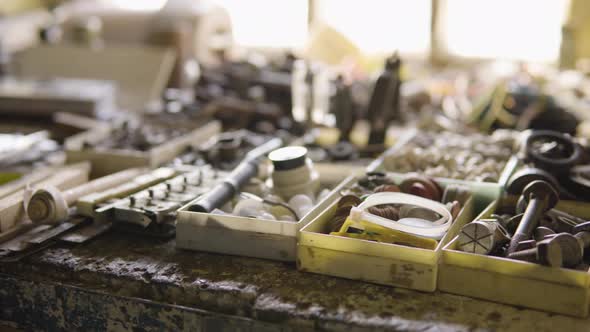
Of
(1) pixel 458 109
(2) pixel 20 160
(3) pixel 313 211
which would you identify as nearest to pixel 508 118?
(1) pixel 458 109

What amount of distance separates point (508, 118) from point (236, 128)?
161cm

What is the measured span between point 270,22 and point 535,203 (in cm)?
542

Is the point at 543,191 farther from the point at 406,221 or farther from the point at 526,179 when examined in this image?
the point at 406,221

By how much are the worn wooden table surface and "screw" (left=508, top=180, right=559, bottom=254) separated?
319 mm

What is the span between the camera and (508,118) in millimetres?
3561

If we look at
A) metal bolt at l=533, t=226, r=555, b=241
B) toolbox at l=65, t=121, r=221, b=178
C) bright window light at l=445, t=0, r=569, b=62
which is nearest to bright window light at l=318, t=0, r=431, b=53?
bright window light at l=445, t=0, r=569, b=62

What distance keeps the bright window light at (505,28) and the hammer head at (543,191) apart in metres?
4.22

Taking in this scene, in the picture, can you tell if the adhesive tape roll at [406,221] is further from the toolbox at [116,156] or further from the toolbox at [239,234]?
the toolbox at [116,156]

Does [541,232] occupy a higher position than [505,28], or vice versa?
[505,28]

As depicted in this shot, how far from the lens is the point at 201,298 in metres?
1.89

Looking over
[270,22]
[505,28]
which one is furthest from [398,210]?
[270,22]

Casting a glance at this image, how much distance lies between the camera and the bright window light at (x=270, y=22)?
6.78 m

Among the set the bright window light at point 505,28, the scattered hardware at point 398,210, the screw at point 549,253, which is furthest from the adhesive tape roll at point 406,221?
the bright window light at point 505,28

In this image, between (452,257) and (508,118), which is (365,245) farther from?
(508,118)
